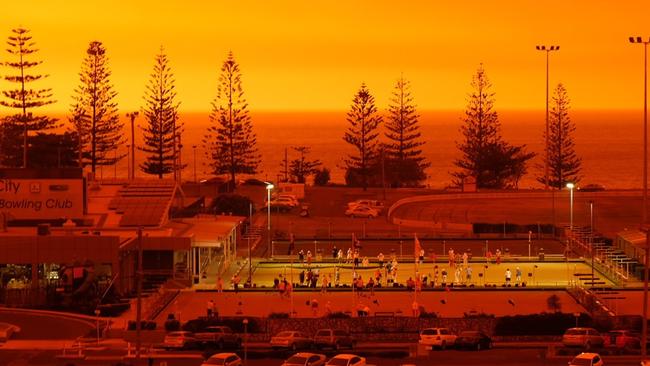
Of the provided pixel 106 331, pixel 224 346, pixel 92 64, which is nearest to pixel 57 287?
pixel 106 331

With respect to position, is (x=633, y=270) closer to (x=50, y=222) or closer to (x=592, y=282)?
(x=592, y=282)

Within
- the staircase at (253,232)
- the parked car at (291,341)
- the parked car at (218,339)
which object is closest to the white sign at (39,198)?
the staircase at (253,232)

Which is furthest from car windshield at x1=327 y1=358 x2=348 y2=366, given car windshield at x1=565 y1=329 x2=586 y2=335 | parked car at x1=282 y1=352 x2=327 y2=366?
car windshield at x1=565 y1=329 x2=586 y2=335

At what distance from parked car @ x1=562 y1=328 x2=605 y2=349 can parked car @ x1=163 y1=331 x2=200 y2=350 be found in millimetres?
8225

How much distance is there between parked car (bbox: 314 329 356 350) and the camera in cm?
3169

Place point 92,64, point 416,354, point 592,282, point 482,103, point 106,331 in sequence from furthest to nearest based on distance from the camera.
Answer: point 482,103 < point 92,64 < point 592,282 < point 106,331 < point 416,354

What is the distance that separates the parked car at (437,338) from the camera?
32125 millimetres

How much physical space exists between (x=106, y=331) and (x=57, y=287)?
6164 millimetres

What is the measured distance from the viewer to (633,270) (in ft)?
147

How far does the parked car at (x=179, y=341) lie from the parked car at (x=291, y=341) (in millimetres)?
1758

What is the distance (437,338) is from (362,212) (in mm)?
30343

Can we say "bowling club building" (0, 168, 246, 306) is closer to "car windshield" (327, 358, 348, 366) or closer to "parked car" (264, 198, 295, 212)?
"parked car" (264, 198, 295, 212)

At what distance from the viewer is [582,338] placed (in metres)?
→ 31.8

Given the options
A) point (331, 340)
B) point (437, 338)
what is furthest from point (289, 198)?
point (331, 340)
